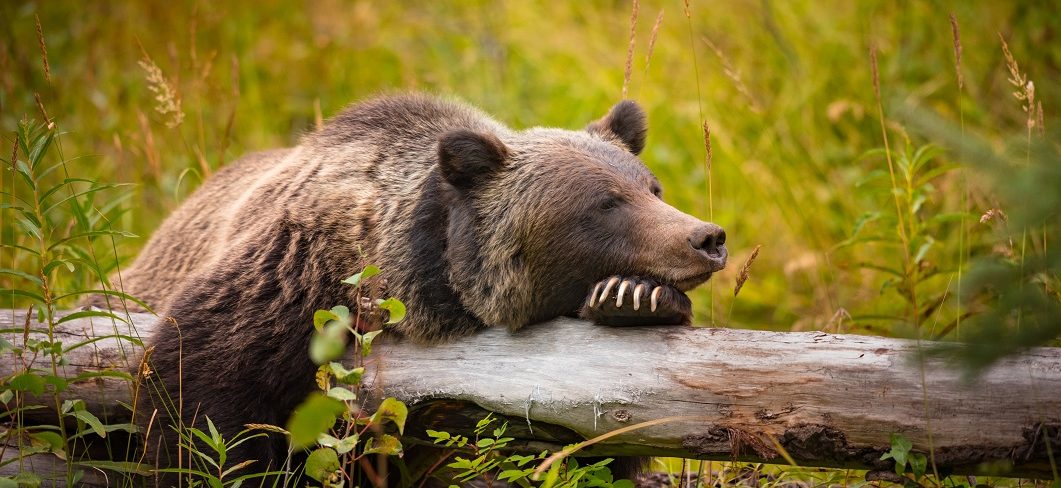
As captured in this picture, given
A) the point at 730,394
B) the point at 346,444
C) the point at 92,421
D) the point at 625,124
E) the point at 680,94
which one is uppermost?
the point at 625,124

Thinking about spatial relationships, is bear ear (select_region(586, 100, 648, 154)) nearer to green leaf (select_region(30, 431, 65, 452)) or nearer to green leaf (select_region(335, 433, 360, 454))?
green leaf (select_region(335, 433, 360, 454))

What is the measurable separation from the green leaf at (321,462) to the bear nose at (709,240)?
4.95 ft

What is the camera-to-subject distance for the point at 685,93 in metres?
8.51

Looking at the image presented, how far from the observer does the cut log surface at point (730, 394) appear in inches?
107

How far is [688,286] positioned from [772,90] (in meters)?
4.73

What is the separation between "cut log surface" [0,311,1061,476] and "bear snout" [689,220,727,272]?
1.08 feet

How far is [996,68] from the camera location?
6895mm

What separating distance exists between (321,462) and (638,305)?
4.07 ft

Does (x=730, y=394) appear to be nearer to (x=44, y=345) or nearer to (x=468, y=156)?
(x=468, y=156)

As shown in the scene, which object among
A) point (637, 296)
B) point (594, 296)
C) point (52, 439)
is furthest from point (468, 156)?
point (52, 439)

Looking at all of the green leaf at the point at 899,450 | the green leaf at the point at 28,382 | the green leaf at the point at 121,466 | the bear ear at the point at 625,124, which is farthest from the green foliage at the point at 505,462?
the bear ear at the point at 625,124

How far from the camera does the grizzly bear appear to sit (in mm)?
3693

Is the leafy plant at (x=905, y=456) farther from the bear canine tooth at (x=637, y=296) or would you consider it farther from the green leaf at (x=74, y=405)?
the green leaf at (x=74, y=405)

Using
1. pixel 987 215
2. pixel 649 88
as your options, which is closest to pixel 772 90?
pixel 649 88
